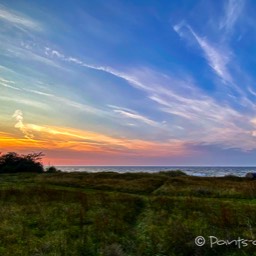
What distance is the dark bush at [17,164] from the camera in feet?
270

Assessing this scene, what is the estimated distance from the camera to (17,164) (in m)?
84.9

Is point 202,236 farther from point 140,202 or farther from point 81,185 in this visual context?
point 81,185

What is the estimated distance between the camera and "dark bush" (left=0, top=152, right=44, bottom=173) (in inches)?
3243

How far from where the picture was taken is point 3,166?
83.4 m

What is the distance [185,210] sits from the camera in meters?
26.6

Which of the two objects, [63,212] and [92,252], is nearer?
[92,252]

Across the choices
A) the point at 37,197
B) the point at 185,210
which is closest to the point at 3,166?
the point at 37,197

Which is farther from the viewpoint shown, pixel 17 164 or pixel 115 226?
pixel 17 164

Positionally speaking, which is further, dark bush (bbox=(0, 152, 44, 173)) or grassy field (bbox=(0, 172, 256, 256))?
dark bush (bbox=(0, 152, 44, 173))

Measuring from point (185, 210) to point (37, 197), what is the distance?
16.0 metres

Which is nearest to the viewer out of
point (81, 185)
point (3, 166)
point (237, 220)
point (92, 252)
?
point (92, 252)

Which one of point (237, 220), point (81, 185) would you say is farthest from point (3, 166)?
point (237, 220)

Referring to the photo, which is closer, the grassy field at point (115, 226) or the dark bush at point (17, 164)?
the grassy field at point (115, 226)

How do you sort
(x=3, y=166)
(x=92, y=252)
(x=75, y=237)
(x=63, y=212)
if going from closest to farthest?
(x=92, y=252)
(x=75, y=237)
(x=63, y=212)
(x=3, y=166)
